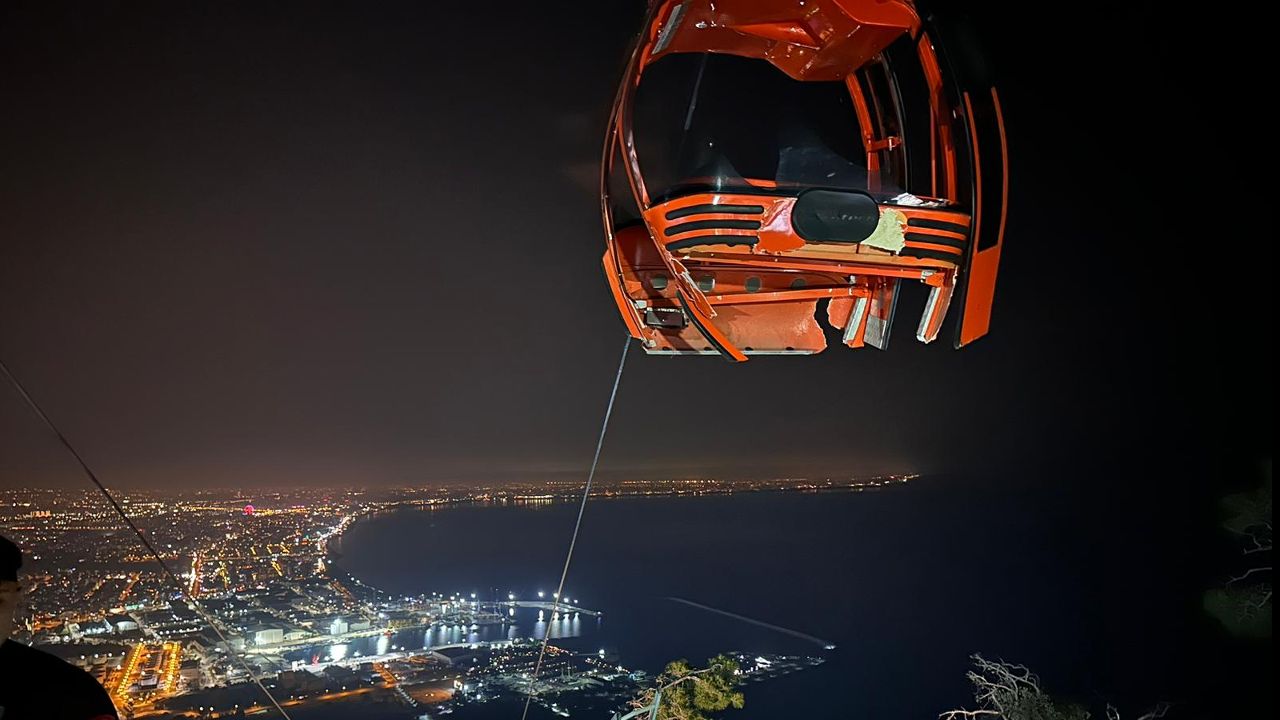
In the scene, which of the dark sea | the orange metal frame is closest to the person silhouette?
the orange metal frame

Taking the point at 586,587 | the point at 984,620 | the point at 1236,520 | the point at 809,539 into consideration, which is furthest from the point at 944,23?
the point at 809,539

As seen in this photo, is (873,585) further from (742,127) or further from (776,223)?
(776,223)

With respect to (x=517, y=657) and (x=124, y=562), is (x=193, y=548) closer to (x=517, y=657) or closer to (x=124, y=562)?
(x=124, y=562)

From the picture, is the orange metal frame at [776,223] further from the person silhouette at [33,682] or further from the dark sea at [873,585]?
the dark sea at [873,585]

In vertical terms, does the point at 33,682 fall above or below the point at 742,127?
below

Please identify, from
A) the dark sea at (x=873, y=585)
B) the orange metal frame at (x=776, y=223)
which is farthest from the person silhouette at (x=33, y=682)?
the dark sea at (x=873, y=585)

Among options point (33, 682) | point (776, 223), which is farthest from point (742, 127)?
point (33, 682)
